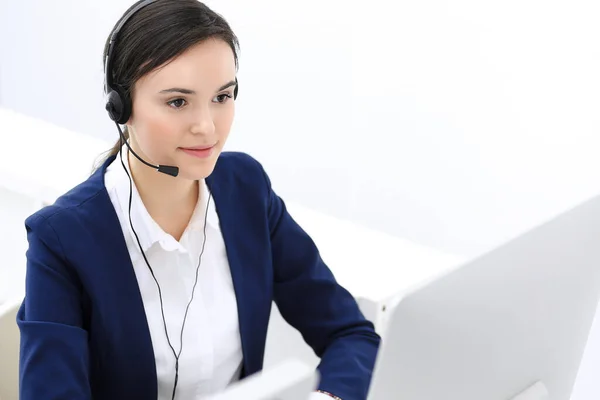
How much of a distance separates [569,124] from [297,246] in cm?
220

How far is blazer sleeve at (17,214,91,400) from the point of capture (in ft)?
4.66

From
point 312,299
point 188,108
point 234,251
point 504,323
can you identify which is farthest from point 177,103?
point 504,323

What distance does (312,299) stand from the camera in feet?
5.56

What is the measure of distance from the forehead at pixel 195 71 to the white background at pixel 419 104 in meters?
2.30

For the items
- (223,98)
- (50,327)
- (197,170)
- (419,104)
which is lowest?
(50,327)

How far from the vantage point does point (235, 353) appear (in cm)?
163

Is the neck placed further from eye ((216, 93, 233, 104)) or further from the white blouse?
eye ((216, 93, 233, 104))

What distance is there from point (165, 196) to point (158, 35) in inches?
10.5

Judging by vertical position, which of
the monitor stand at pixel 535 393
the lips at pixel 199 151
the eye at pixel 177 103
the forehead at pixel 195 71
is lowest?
the monitor stand at pixel 535 393

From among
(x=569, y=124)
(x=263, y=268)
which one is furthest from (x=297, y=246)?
(x=569, y=124)

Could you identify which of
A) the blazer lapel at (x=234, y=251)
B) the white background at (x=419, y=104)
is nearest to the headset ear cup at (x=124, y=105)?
the blazer lapel at (x=234, y=251)

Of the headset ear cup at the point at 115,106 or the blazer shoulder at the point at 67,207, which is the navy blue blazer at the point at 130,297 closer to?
the blazer shoulder at the point at 67,207

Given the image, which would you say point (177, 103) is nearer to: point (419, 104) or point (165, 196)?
point (165, 196)

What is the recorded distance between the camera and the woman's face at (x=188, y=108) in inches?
56.8
